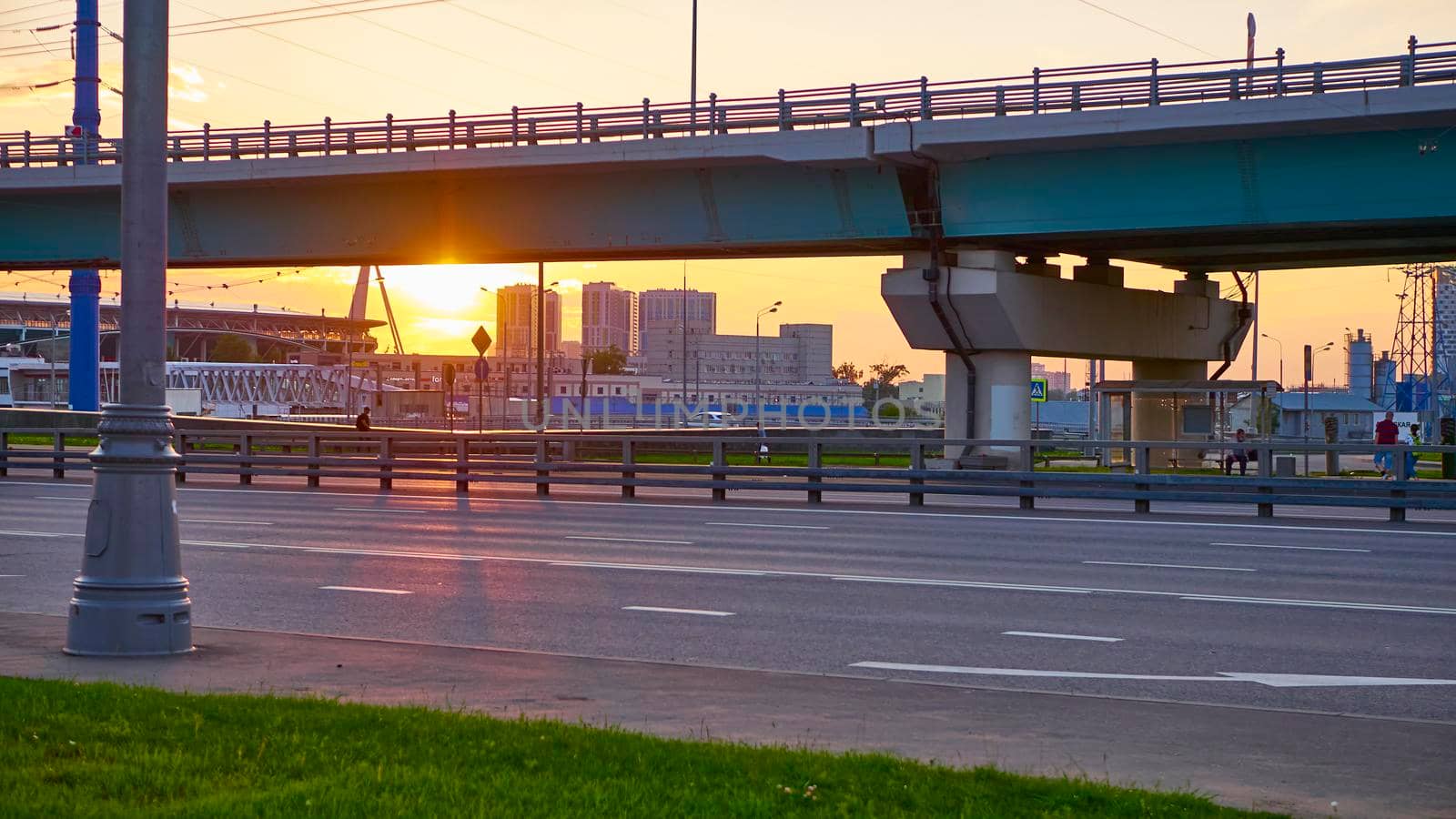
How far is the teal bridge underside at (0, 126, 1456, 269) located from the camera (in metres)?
36.1

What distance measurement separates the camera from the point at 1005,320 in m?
42.5

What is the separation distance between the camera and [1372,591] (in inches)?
623

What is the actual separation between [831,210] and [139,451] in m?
31.7

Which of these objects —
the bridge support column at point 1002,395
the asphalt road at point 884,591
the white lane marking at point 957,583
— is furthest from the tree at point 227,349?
the white lane marking at point 957,583

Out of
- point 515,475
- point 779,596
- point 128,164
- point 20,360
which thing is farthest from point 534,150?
point 20,360

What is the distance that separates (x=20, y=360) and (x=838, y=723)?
143595mm

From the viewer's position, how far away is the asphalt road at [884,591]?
1110 cm

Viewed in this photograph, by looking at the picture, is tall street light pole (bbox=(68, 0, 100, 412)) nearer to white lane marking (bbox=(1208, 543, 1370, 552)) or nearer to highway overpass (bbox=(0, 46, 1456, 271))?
highway overpass (bbox=(0, 46, 1456, 271))

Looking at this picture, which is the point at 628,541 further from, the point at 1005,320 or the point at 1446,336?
the point at 1446,336

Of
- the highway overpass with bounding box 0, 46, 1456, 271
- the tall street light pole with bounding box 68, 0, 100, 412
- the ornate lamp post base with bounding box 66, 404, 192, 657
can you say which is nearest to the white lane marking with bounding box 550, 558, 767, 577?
the ornate lamp post base with bounding box 66, 404, 192, 657

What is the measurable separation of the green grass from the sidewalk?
0.61 meters

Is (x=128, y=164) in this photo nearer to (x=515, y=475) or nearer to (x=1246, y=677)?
(x=1246, y=677)

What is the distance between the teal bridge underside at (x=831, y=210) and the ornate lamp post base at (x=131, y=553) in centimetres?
3021

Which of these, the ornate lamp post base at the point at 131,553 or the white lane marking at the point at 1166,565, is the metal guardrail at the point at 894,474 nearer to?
the white lane marking at the point at 1166,565
